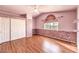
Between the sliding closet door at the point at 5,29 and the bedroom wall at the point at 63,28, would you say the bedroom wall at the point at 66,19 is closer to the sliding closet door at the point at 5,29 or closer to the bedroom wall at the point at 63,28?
the bedroom wall at the point at 63,28

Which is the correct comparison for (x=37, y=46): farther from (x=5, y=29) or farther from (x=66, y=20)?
(x=5, y=29)

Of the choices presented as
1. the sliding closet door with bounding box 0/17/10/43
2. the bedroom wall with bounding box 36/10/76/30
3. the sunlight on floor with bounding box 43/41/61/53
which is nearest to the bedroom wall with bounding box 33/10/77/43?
the bedroom wall with bounding box 36/10/76/30

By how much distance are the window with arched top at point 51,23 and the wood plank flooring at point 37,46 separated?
36 centimetres

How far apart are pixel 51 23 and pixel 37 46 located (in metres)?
0.81

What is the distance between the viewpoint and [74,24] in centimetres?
273

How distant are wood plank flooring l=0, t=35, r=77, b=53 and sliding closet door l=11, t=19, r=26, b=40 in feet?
0.58

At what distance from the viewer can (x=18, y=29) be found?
3.11 meters

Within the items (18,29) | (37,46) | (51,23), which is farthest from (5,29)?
(51,23)

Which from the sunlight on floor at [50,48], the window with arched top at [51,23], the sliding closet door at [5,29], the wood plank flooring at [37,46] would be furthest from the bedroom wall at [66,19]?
the sliding closet door at [5,29]
